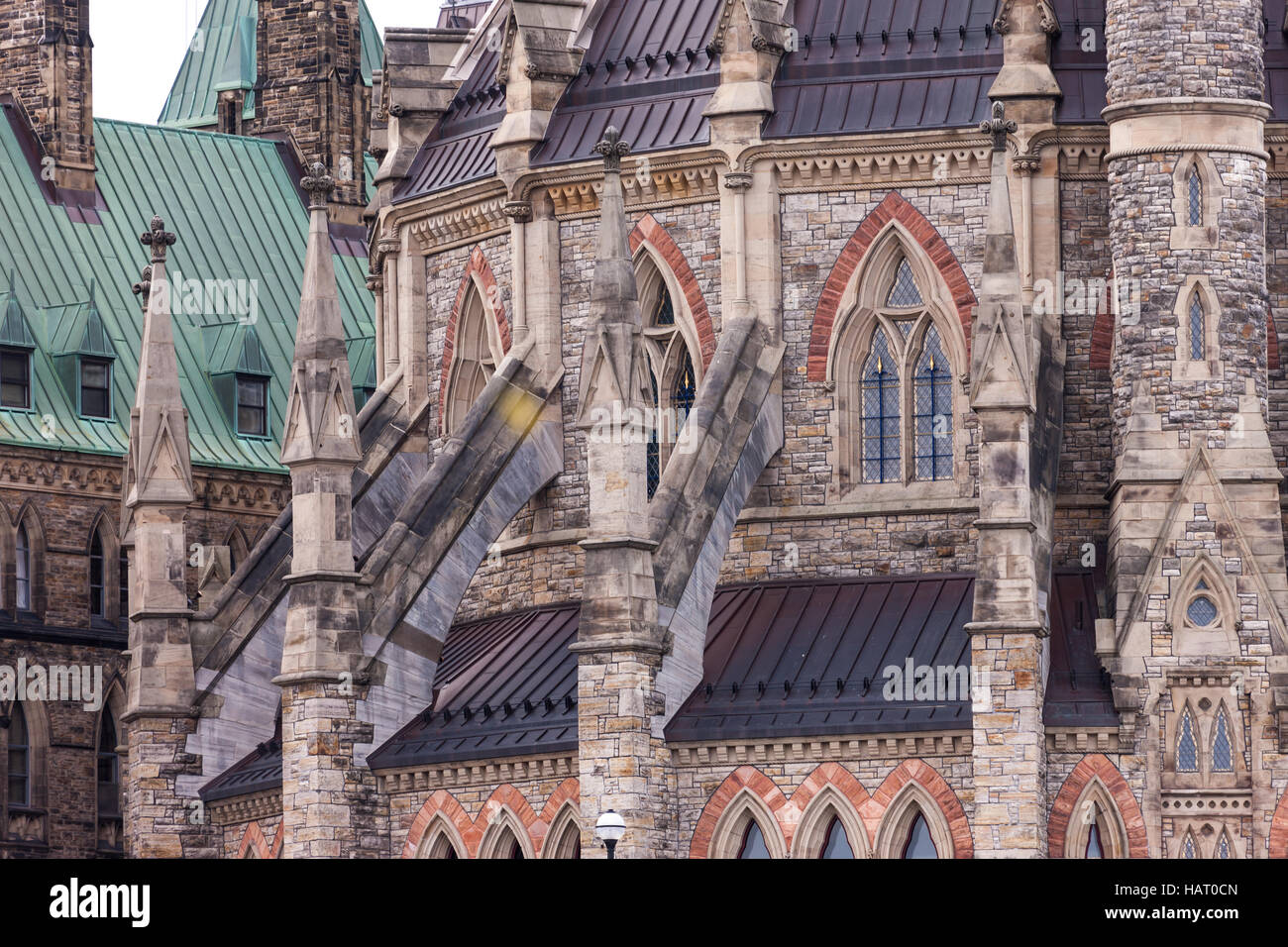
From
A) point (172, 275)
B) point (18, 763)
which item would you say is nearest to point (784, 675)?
point (18, 763)

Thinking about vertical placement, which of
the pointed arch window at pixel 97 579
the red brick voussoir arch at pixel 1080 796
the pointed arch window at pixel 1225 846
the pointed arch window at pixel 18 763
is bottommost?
the pointed arch window at pixel 1225 846

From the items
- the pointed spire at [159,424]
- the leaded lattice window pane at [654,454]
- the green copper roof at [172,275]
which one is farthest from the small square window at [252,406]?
the leaded lattice window pane at [654,454]

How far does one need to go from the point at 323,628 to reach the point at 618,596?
5.12m

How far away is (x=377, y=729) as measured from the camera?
176ft

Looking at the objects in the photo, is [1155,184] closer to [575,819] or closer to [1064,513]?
[1064,513]

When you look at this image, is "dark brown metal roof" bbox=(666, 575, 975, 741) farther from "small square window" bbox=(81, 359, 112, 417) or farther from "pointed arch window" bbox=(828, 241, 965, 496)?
"small square window" bbox=(81, 359, 112, 417)

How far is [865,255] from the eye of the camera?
5441 cm

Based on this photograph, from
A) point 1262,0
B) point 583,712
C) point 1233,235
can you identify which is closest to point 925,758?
point 583,712

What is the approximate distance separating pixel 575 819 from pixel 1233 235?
1213cm

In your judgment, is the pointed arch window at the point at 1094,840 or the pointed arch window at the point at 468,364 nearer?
the pointed arch window at the point at 1094,840

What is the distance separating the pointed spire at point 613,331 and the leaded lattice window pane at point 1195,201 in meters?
7.75

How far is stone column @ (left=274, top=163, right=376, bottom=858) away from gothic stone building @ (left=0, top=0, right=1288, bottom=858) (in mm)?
70

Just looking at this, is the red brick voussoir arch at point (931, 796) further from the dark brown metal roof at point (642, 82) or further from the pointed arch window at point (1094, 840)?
the dark brown metal roof at point (642, 82)

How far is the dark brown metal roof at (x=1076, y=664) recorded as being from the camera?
49.4 m
